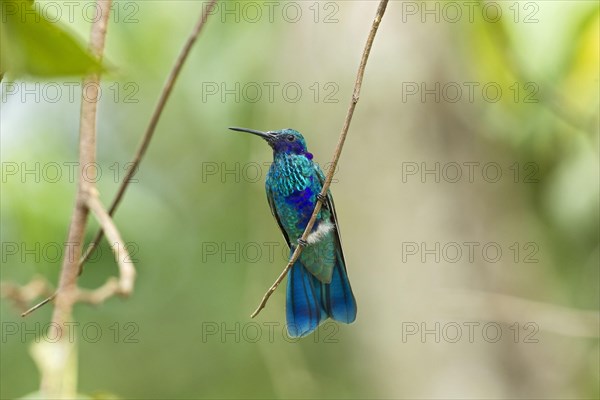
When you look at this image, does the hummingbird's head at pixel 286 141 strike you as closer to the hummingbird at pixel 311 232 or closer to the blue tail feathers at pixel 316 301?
the hummingbird at pixel 311 232

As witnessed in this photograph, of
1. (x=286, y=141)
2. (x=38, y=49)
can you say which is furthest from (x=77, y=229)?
(x=286, y=141)

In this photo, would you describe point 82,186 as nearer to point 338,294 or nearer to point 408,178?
point 338,294

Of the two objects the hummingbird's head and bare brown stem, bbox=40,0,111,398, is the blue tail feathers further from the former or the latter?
bare brown stem, bbox=40,0,111,398

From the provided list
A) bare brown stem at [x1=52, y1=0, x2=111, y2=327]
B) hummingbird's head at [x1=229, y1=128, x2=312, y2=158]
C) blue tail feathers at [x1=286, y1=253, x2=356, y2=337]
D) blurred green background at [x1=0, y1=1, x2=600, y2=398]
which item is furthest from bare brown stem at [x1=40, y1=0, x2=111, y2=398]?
blurred green background at [x1=0, y1=1, x2=600, y2=398]

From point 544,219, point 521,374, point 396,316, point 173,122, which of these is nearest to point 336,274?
point 396,316

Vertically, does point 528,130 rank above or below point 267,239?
above

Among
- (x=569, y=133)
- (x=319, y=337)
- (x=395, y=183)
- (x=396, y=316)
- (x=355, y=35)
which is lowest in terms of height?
(x=319, y=337)

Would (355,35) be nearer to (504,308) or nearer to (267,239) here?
(267,239)
